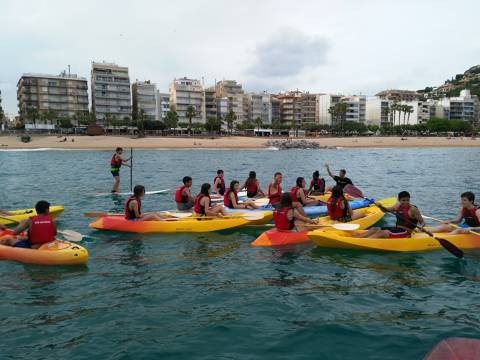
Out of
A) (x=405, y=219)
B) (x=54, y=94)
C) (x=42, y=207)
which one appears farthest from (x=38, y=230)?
(x=54, y=94)

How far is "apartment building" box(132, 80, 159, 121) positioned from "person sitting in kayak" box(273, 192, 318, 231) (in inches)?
4026

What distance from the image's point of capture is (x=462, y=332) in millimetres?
6164

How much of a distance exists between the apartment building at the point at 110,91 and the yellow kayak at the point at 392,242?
324 feet

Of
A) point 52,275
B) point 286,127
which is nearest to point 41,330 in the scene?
point 52,275

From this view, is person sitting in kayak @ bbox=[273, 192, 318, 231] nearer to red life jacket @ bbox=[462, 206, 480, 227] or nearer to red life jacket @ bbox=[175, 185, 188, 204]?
red life jacket @ bbox=[462, 206, 480, 227]

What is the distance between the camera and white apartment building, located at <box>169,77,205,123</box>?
367 ft

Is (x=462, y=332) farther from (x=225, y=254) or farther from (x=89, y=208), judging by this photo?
(x=89, y=208)

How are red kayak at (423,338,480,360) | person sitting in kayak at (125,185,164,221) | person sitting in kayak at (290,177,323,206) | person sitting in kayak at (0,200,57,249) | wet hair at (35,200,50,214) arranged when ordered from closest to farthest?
red kayak at (423,338,480,360), wet hair at (35,200,50,214), person sitting in kayak at (0,200,57,249), person sitting in kayak at (125,185,164,221), person sitting in kayak at (290,177,323,206)

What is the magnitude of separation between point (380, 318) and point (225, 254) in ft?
14.8

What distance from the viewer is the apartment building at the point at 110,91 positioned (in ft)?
336

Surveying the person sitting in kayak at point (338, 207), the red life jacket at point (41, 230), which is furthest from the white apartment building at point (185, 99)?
the red life jacket at point (41, 230)

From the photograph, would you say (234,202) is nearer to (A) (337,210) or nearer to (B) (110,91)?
(A) (337,210)

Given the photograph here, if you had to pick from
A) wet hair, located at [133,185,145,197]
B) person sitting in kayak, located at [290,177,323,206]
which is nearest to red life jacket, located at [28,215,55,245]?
wet hair, located at [133,185,145,197]

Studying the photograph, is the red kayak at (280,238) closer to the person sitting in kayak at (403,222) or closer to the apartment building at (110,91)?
the person sitting in kayak at (403,222)
